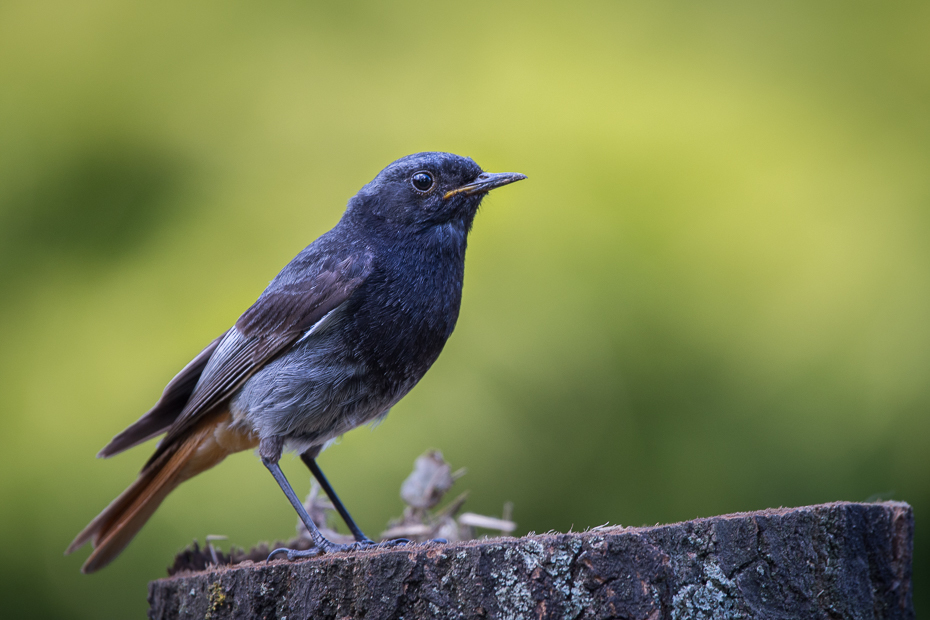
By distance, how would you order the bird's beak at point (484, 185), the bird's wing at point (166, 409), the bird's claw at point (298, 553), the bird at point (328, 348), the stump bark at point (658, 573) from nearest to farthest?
the stump bark at point (658, 573), the bird's claw at point (298, 553), the bird at point (328, 348), the bird's beak at point (484, 185), the bird's wing at point (166, 409)

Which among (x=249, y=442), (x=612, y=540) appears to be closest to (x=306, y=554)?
(x=249, y=442)

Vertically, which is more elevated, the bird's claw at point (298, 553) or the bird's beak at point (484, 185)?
the bird's beak at point (484, 185)

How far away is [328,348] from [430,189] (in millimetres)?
885

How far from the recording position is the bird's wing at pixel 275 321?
3.25 meters

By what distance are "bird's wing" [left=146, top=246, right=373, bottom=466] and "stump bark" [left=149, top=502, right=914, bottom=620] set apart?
117 cm

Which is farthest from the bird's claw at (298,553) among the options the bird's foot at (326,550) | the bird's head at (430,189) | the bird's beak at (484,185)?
the bird's beak at (484,185)

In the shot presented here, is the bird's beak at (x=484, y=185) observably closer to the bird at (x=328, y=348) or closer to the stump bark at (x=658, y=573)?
the bird at (x=328, y=348)

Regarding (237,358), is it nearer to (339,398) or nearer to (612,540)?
(339,398)

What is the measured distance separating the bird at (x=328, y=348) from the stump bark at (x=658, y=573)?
0.65 meters

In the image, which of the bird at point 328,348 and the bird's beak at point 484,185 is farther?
the bird's beak at point 484,185

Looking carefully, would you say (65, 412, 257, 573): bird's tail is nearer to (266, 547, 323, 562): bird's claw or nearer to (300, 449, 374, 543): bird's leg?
(300, 449, 374, 543): bird's leg

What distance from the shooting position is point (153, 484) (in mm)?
3656

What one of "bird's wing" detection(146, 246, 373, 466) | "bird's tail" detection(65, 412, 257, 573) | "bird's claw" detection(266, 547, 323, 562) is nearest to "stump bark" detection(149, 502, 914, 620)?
"bird's claw" detection(266, 547, 323, 562)

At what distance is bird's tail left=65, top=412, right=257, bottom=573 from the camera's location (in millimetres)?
3580
